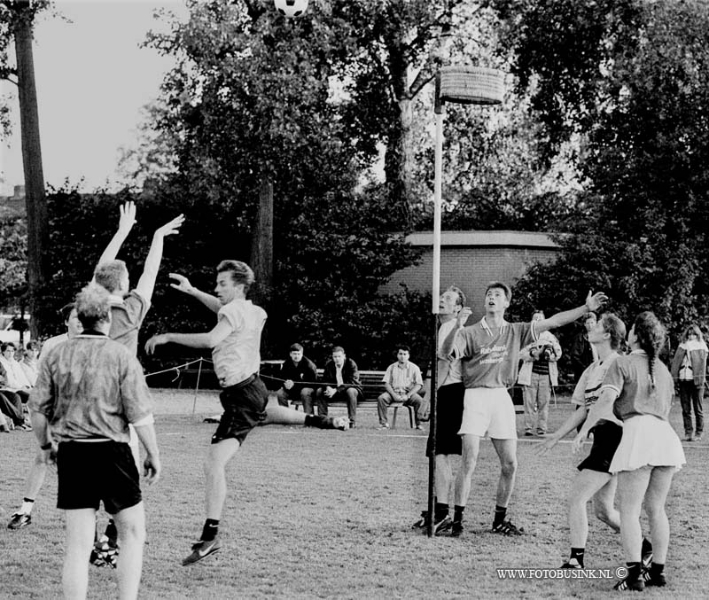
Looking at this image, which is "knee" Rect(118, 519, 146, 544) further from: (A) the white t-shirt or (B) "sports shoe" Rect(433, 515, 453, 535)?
(B) "sports shoe" Rect(433, 515, 453, 535)

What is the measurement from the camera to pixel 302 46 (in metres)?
28.7

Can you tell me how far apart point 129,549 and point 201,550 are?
5.77 feet

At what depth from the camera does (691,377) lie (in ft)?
54.0

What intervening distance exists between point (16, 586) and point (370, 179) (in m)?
30.3

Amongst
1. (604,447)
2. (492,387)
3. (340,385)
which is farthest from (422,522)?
(340,385)

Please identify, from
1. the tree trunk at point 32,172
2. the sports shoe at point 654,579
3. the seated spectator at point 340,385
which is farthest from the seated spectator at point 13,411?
the tree trunk at point 32,172

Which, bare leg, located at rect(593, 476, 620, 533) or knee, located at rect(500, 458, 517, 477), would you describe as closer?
bare leg, located at rect(593, 476, 620, 533)

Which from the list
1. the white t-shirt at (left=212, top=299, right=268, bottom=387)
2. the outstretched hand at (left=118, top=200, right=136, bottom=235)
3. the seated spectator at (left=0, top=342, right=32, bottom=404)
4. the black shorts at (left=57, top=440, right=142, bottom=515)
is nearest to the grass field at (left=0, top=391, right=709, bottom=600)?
the black shorts at (left=57, top=440, right=142, bottom=515)

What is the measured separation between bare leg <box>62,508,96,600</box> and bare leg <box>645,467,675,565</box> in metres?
3.45

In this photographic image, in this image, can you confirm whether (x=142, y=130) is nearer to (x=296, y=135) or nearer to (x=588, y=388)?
(x=296, y=135)

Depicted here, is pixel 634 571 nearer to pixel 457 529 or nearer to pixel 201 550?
pixel 457 529

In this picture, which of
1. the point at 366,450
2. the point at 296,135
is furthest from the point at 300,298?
the point at 366,450

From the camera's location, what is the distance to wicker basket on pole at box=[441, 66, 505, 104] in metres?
8.64

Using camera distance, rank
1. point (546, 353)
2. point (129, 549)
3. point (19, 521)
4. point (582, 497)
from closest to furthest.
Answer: point (129, 549)
point (582, 497)
point (19, 521)
point (546, 353)
